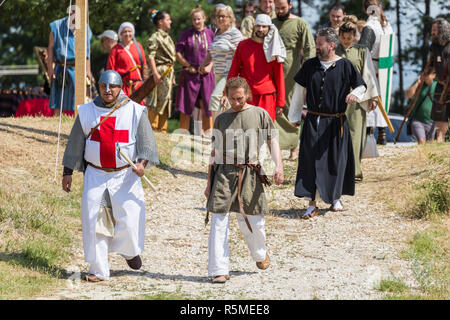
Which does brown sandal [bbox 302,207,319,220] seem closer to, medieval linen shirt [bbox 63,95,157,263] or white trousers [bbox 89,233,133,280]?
medieval linen shirt [bbox 63,95,157,263]

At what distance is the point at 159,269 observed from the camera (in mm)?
7637

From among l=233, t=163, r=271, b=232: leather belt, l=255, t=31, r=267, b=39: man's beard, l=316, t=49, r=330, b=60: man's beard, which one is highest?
l=255, t=31, r=267, b=39: man's beard

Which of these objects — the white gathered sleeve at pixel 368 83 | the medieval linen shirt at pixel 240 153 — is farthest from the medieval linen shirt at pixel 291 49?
the medieval linen shirt at pixel 240 153

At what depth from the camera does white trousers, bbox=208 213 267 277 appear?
23.0 feet

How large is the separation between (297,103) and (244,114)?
268cm

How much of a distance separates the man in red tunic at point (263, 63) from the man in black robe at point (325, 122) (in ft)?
2.25

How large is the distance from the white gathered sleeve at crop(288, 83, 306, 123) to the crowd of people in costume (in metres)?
0.02

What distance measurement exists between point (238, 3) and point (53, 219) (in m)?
18.0

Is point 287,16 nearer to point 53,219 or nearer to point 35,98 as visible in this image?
point 53,219

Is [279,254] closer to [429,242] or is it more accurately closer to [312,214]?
[429,242]

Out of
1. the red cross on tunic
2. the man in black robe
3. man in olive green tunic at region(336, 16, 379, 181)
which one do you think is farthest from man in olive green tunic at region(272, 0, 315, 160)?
the red cross on tunic

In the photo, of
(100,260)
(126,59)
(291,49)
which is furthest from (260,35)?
(100,260)

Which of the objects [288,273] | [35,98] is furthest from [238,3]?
[288,273]

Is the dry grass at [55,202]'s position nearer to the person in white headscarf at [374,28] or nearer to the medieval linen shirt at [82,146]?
the medieval linen shirt at [82,146]
